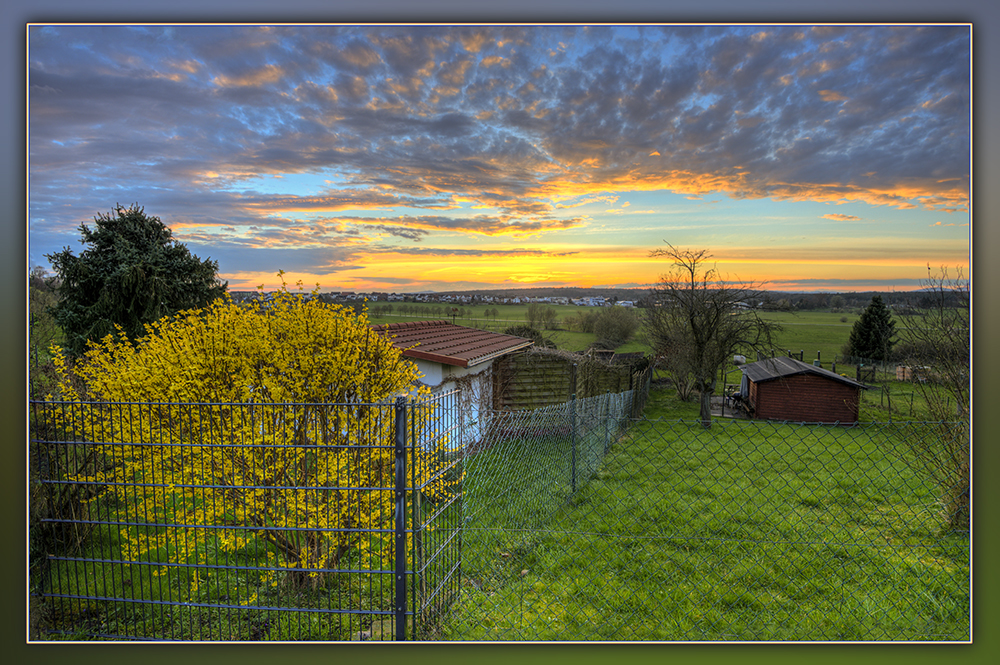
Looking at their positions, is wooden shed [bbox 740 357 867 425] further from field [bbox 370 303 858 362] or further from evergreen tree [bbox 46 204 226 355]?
evergreen tree [bbox 46 204 226 355]

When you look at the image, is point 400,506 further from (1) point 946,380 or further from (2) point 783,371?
(2) point 783,371

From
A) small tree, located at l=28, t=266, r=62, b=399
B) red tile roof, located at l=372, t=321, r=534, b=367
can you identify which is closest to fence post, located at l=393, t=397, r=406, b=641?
red tile roof, located at l=372, t=321, r=534, b=367

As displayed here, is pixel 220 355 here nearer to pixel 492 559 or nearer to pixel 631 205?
pixel 492 559

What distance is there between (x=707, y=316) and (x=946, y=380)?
30.3ft

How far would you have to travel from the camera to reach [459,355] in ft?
26.4

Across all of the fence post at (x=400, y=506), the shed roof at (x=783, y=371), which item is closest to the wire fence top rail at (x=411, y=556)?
the fence post at (x=400, y=506)

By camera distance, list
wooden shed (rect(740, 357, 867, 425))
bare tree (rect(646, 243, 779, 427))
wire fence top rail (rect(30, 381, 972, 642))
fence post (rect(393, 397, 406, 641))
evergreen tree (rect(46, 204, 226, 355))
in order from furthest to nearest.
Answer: wooden shed (rect(740, 357, 867, 425)), bare tree (rect(646, 243, 779, 427)), evergreen tree (rect(46, 204, 226, 355)), wire fence top rail (rect(30, 381, 972, 642)), fence post (rect(393, 397, 406, 641))

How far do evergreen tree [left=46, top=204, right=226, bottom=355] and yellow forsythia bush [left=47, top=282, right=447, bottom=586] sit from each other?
6.07m

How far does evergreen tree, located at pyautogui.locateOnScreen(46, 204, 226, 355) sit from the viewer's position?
8.83 metres

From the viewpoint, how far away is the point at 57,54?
3.58 meters

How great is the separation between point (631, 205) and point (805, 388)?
35.4ft

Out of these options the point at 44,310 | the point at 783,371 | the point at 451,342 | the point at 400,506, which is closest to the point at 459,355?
the point at 451,342

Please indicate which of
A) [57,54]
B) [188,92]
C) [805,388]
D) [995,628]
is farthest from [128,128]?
[805,388]

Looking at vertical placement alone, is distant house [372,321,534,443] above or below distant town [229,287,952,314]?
below
